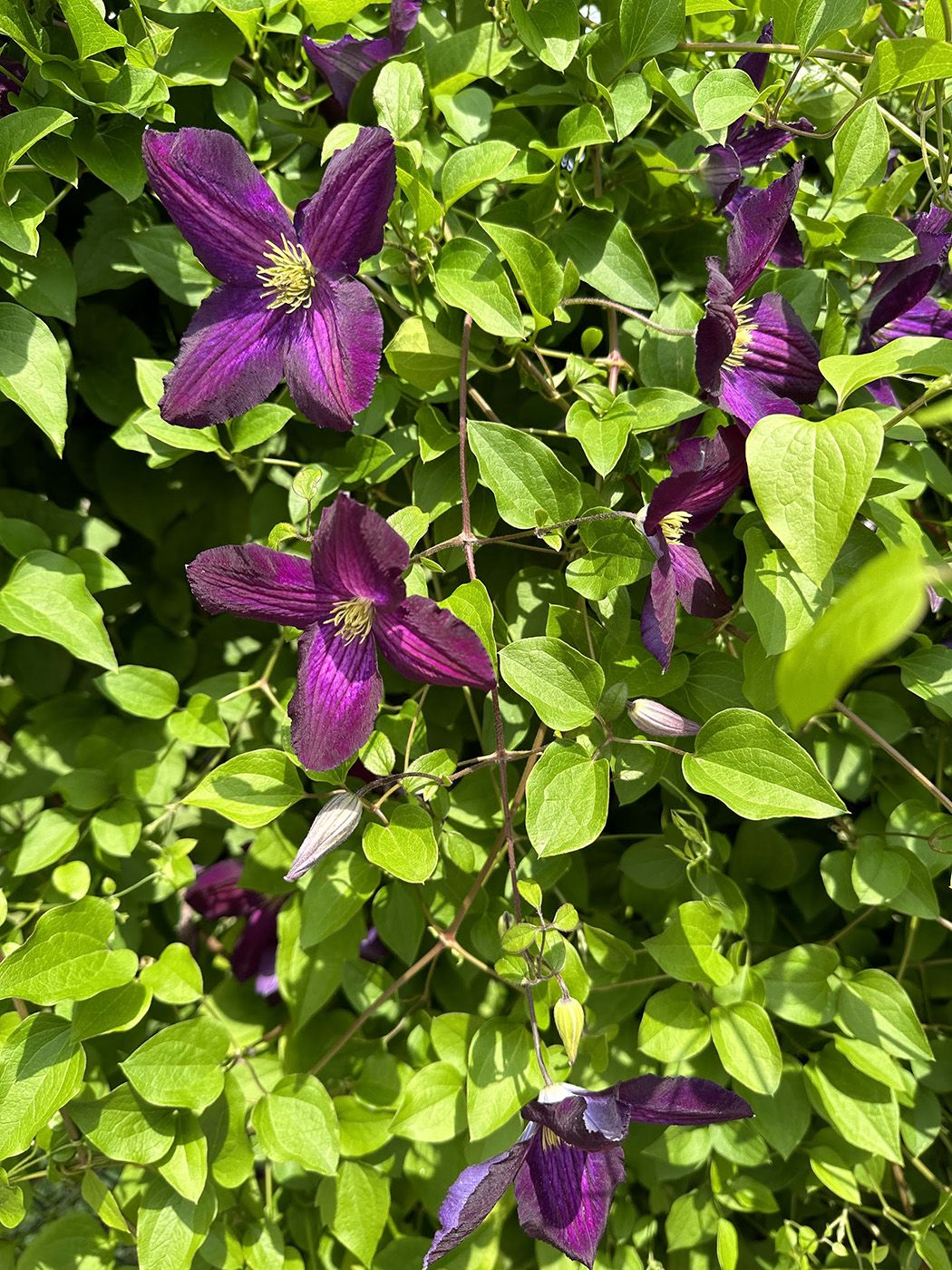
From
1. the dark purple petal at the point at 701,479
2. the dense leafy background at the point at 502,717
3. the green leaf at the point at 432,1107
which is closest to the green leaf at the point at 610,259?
the dense leafy background at the point at 502,717

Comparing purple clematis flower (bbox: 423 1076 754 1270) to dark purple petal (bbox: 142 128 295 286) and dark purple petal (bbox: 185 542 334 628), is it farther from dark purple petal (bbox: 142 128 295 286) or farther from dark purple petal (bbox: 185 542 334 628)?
dark purple petal (bbox: 142 128 295 286)

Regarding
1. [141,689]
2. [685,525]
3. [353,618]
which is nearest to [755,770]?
[685,525]

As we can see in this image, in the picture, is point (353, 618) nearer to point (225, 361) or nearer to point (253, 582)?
point (253, 582)

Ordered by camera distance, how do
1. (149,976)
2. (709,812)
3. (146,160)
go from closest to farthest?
(146,160), (149,976), (709,812)

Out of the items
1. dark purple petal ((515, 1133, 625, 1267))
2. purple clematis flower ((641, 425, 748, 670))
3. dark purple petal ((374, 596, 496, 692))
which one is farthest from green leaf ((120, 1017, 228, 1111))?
purple clematis flower ((641, 425, 748, 670))

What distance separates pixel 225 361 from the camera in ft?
2.20

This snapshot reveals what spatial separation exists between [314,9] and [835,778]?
68 cm

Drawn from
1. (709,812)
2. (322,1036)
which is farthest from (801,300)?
(322,1036)

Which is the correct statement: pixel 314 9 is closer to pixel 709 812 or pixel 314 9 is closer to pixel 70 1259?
pixel 709 812

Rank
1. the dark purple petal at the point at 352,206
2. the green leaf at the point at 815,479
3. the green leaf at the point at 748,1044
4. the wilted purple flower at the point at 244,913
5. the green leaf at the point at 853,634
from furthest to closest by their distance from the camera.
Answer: the wilted purple flower at the point at 244,913 → the green leaf at the point at 748,1044 → the dark purple petal at the point at 352,206 → the green leaf at the point at 815,479 → the green leaf at the point at 853,634

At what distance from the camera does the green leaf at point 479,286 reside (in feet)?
2.09

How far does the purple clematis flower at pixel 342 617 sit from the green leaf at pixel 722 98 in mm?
347

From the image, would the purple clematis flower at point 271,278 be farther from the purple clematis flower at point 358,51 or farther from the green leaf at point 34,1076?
the green leaf at point 34,1076

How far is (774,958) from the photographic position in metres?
0.77
